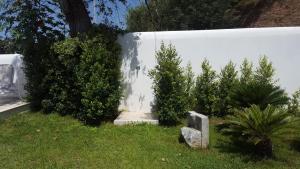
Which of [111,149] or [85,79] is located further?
[85,79]

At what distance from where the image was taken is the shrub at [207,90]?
30.2ft

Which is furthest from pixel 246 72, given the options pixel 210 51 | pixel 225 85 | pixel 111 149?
pixel 111 149

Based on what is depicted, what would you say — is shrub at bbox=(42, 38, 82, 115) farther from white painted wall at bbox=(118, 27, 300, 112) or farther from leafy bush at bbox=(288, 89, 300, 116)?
leafy bush at bbox=(288, 89, 300, 116)

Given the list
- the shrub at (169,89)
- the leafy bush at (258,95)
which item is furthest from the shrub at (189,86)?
the leafy bush at (258,95)

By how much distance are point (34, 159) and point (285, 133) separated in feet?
14.4

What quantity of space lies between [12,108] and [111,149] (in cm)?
375

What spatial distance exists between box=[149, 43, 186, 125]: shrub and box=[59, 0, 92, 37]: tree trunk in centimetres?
217

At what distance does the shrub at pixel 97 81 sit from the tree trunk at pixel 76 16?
0.98 metres

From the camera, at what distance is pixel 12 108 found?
31.4 feet

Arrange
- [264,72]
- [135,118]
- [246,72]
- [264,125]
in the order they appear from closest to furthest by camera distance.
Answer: [264,125], [135,118], [264,72], [246,72]

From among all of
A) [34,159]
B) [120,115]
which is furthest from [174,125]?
[34,159]

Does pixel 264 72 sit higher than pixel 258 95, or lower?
higher

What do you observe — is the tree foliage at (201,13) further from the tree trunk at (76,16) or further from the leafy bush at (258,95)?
the leafy bush at (258,95)

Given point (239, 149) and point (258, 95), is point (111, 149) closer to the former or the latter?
point (239, 149)
